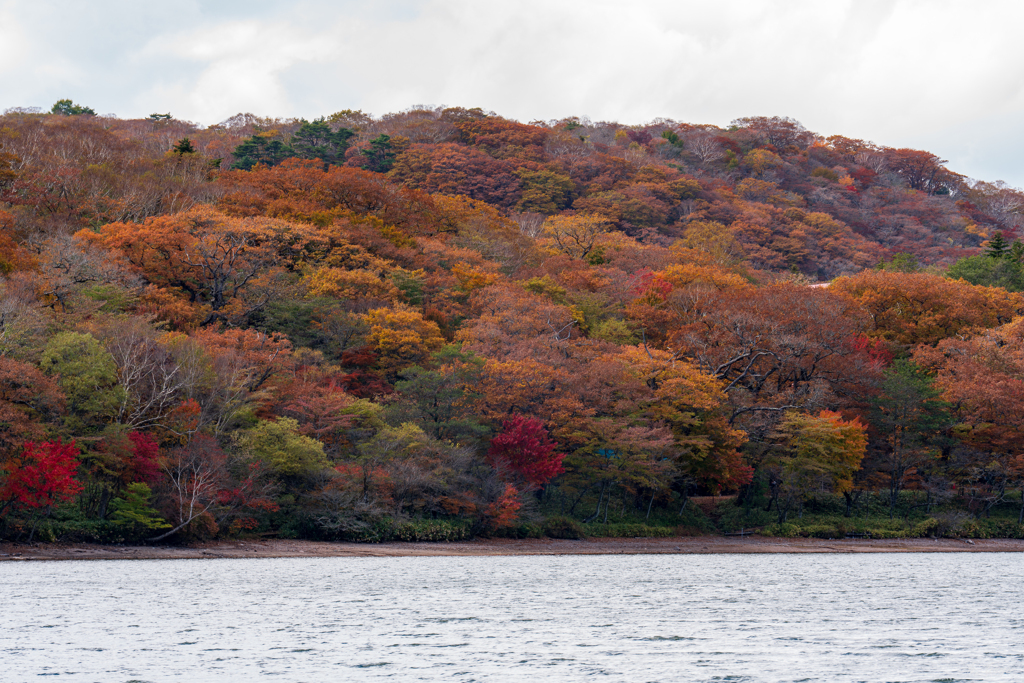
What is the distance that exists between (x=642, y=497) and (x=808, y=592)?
23.3 m

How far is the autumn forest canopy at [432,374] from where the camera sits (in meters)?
37.4

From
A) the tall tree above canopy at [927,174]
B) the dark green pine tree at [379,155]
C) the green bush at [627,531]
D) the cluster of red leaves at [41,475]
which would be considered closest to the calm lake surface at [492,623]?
the cluster of red leaves at [41,475]

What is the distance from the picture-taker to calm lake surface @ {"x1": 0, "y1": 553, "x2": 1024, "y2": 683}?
1536 cm

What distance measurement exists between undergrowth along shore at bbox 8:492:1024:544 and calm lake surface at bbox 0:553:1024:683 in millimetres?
6988

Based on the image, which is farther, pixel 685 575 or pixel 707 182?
pixel 707 182

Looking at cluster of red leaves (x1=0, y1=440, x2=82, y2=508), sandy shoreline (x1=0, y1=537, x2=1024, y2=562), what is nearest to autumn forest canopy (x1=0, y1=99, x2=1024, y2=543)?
cluster of red leaves (x1=0, y1=440, x2=82, y2=508)

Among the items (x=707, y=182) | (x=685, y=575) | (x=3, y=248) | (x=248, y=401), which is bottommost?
(x=685, y=575)

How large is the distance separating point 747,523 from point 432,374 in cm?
2094

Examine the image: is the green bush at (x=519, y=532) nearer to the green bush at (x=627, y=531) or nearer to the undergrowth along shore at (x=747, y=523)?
the undergrowth along shore at (x=747, y=523)

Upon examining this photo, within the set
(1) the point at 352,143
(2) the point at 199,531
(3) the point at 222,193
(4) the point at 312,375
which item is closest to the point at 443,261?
(3) the point at 222,193

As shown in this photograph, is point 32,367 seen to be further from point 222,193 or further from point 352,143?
point 352,143

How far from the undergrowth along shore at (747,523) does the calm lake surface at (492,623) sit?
275 inches

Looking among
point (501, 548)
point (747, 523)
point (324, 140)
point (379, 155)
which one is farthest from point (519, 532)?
point (324, 140)

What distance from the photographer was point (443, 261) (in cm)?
6881
